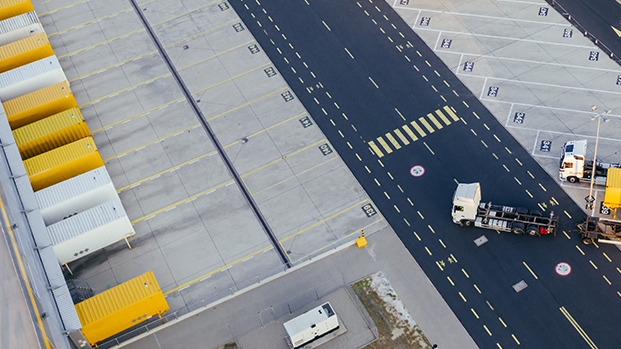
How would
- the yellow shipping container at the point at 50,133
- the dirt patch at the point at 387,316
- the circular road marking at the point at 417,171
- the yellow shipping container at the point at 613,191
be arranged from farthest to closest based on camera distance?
the circular road marking at the point at 417,171, the yellow shipping container at the point at 50,133, the yellow shipping container at the point at 613,191, the dirt patch at the point at 387,316

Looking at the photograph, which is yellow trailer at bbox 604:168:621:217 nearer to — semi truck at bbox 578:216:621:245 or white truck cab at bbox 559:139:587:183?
semi truck at bbox 578:216:621:245

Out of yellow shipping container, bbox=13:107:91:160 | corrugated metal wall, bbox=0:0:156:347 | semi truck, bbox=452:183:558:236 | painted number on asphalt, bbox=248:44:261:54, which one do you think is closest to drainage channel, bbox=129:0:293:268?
painted number on asphalt, bbox=248:44:261:54

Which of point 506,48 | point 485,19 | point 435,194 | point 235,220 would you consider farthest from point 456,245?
point 485,19

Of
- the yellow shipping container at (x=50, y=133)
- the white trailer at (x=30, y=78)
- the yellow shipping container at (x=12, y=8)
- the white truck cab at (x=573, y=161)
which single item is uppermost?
the yellow shipping container at (x=12, y=8)

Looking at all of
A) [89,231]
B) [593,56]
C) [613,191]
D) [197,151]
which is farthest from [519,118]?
[89,231]

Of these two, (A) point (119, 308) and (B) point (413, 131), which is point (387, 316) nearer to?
(B) point (413, 131)

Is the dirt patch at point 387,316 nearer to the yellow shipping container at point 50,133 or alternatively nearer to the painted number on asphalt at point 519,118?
the painted number on asphalt at point 519,118

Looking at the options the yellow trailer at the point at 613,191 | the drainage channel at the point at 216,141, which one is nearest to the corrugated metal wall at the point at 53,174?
the drainage channel at the point at 216,141
